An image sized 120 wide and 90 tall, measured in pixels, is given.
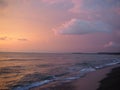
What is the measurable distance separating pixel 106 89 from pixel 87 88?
1452mm

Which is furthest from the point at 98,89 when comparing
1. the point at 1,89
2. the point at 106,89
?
the point at 1,89

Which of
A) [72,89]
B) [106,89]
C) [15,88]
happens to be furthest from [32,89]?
[106,89]

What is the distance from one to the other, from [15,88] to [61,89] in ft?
13.3

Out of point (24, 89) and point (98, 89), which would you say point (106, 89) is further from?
point (24, 89)

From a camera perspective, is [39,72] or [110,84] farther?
[39,72]

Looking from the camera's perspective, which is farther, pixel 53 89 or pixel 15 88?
pixel 15 88

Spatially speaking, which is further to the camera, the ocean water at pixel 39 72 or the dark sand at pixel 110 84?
the ocean water at pixel 39 72

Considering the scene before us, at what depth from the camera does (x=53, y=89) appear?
1402 centimetres

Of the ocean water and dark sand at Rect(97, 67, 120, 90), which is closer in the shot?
dark sand at Rect(97, 67, 120, 90)

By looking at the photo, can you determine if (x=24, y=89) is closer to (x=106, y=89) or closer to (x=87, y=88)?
(x=87, y=88)

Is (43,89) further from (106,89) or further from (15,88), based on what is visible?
(106,89)

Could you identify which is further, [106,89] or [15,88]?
[15,88]

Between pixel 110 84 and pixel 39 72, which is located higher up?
pixel 39 72

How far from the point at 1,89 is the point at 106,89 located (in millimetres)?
8362
